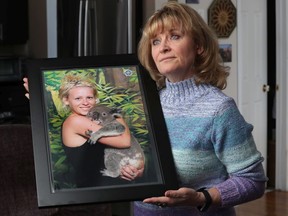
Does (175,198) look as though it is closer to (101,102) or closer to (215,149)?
(215,149)

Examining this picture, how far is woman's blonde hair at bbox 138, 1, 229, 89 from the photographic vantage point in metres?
1.28

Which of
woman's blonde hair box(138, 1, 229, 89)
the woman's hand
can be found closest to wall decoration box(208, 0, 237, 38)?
woman's blonde hair box(138, 1, 229, 89)

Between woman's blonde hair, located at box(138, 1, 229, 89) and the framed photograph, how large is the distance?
0.16 feet

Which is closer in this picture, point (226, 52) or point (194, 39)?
point (194, 39)

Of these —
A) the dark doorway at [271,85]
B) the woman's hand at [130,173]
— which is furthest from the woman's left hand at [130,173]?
the dark doorway at [271,85]

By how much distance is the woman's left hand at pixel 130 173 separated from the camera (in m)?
1.20

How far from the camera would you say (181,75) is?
4.35ft

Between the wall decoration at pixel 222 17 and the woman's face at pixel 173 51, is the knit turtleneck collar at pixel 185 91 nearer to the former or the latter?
the woman's face at pixel 173 51

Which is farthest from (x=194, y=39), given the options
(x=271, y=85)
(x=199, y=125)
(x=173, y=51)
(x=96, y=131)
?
(x=271, y=85)

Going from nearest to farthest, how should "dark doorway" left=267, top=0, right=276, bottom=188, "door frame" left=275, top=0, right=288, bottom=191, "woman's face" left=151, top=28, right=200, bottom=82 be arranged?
"woman's face" left=151, top=28, right=200, bottom=82 → "door frame" left=275, top=0, right=288, bottom=191 → "dark doorway" left=267, top=0, right=276, bottom=188

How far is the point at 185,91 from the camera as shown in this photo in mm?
1322

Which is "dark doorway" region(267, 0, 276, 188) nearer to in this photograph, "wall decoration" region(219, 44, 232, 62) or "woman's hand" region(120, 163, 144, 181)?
"wall decoration" region(219, 44, 232, 62)

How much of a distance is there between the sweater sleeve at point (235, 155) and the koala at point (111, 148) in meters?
0.18

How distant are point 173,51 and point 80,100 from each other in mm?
245
